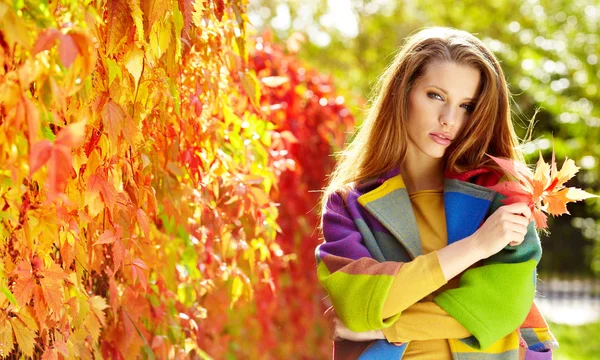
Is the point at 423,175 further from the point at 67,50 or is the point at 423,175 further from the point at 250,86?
the point at 67,50

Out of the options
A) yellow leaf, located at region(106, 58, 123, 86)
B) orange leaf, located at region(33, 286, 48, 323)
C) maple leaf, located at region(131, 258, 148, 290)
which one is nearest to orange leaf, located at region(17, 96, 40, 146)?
yellow leaf, located at region(106, 58, 123, 86)

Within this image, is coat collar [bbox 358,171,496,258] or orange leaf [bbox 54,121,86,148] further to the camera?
coat collar [bbox 358,171,496,258]

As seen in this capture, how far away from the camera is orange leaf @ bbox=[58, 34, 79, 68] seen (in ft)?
3.75

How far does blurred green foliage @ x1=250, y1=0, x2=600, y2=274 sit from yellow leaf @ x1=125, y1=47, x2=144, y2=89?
6.17m

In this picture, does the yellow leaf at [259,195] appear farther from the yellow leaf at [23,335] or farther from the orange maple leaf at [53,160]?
the orange maple leaf at [53,160]

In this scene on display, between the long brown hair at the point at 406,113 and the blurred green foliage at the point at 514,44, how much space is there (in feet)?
17.0

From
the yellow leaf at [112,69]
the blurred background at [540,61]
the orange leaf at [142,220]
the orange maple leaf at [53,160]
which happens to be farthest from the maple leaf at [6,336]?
the blurred background at [540,61]

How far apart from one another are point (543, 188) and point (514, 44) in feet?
35.8

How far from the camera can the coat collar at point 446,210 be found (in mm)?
2311

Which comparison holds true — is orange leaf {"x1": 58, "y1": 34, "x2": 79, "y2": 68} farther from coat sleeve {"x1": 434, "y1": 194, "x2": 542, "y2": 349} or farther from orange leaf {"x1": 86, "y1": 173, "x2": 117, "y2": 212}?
coat sleeve {"x1": 434, "y1": 194, "x2": 542, "y2": 349}

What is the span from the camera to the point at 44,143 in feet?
3.68

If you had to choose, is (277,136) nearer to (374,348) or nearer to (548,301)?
(374,348)

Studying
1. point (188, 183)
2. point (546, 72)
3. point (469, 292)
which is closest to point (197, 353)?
point (188, 183)

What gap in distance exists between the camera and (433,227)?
2.42 m
